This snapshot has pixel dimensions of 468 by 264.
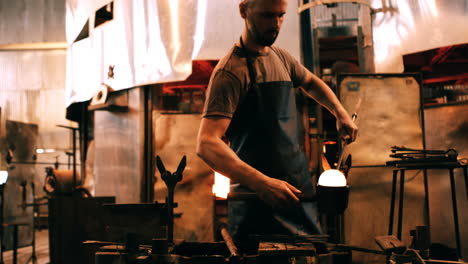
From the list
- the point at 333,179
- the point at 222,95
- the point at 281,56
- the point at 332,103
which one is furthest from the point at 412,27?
the point at 333,179

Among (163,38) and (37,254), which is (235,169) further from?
(37,254)

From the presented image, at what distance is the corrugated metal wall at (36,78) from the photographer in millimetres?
14008

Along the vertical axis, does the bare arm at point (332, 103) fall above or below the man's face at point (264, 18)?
below

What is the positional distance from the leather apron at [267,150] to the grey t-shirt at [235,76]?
0.04m

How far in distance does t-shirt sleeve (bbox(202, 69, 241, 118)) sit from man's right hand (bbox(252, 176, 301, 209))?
0.45 metres

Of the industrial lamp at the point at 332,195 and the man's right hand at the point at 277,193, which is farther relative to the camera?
the man's right hand at the point at 277,193

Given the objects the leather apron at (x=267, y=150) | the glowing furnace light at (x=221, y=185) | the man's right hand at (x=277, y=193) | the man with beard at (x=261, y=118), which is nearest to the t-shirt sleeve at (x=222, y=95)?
the man with beard at (x=261, y=118)

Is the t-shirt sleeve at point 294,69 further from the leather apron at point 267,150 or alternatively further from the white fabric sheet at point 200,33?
the white fabric sheet at point 200,33

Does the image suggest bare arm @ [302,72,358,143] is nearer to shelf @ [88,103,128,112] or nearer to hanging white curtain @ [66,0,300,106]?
hanging white curtain @ [66,0,300,106]

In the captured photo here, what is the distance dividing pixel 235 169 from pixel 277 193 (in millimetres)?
251

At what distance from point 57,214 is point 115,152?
128 centimetres

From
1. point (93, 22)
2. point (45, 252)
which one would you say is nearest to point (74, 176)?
point (45, 252)

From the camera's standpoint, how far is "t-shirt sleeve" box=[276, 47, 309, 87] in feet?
10.2

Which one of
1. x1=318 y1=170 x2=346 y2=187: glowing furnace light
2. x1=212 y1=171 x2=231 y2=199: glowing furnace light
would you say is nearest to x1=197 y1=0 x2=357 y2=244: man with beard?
x1=318 y1=170 x2=346 y2=187: glowing furnace light
